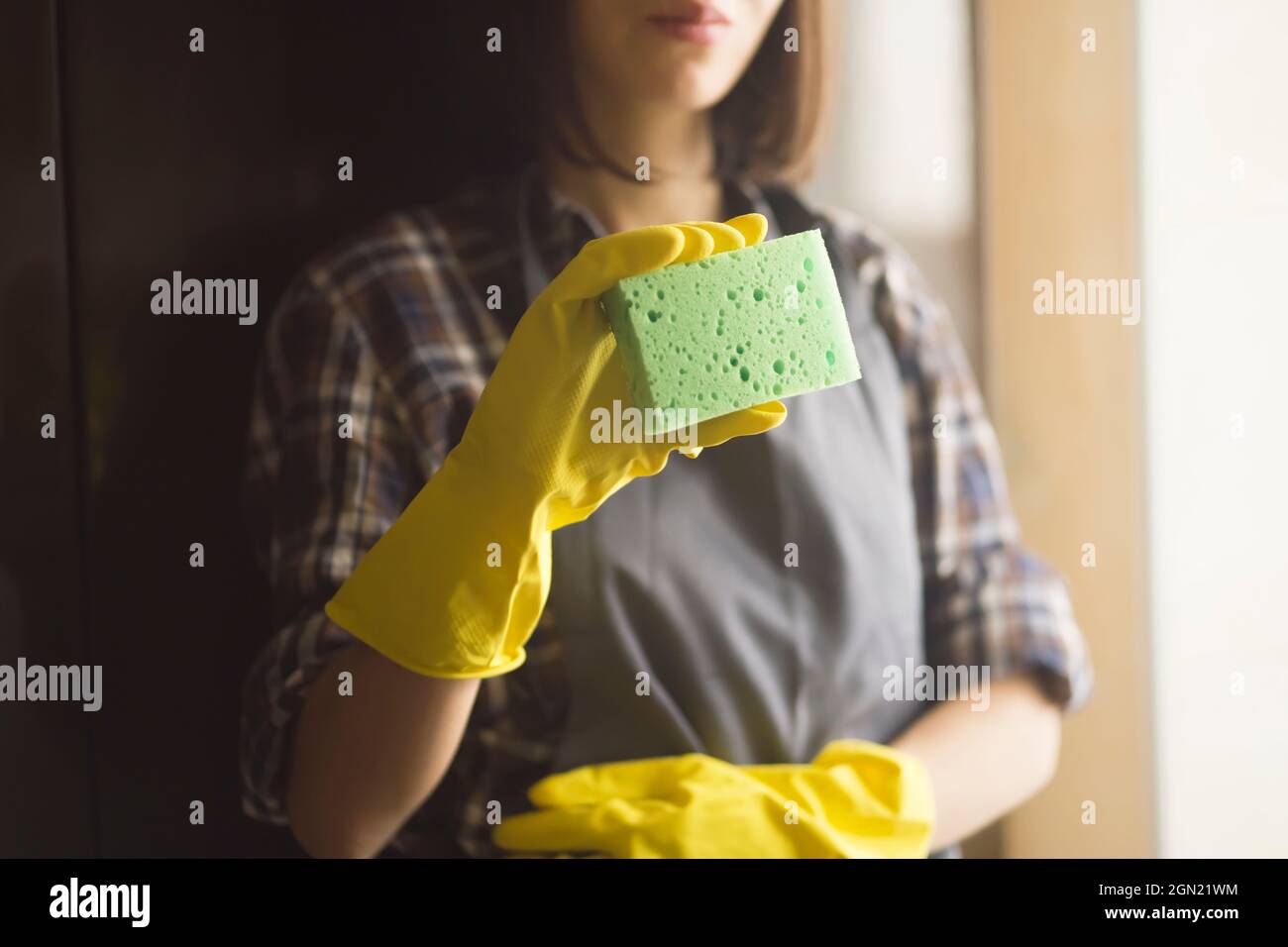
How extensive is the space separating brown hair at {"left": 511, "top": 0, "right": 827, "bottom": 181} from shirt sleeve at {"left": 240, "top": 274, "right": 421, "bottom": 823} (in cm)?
23

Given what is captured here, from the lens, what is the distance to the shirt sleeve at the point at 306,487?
29.7 inches

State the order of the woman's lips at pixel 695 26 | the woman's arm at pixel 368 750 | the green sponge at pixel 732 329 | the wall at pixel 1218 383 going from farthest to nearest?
the wall at pixel 1218 383 < the woman's lips at pixel 695 26 < the woman's arm at pixel 368 750 < the green sponge at pixel 732 329

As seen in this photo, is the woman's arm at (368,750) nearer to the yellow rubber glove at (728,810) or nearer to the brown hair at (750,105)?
the yellow rubber glove at (728,810)

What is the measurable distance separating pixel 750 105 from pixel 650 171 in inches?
4.3

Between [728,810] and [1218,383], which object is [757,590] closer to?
[728,810]

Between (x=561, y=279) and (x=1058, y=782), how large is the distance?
649 mm

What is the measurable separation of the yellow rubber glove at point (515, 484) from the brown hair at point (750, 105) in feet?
0.89

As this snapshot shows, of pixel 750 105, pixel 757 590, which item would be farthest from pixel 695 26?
pixel 757 590

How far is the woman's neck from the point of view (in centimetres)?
85

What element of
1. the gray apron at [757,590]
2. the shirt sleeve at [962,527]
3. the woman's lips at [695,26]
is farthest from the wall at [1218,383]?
the woman's lips at [695,26]

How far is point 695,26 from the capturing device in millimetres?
816

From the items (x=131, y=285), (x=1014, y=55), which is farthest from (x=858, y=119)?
(x=131, y=285)
